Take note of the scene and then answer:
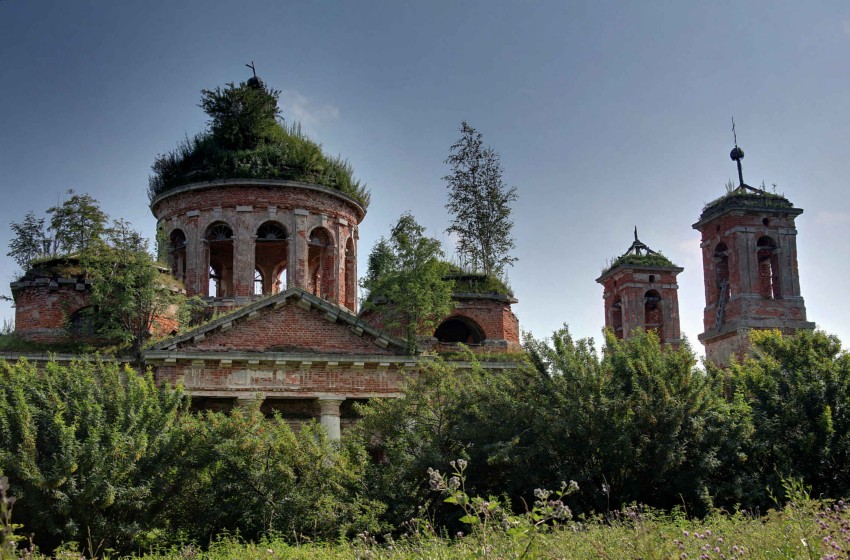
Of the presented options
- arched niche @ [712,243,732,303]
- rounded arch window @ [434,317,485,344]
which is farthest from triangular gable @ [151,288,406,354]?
arched niche @ [712,243,732,303]

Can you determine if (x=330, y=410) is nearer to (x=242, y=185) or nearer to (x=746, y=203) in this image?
(x=242, y=185)

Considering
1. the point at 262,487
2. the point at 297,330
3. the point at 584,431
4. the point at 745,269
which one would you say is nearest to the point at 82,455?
the point at 262,487

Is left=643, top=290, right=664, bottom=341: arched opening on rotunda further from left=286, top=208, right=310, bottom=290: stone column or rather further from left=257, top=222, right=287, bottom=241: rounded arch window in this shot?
left=257, top=222, right=287, bottom=241: rounded arch window

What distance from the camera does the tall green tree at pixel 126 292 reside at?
19.3 metres

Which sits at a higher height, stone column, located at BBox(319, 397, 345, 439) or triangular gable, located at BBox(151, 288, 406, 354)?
triangular gable, located at BBox(151, 288, 406, 354)

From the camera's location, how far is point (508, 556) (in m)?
6.27

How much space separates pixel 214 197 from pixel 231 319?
6.51 m

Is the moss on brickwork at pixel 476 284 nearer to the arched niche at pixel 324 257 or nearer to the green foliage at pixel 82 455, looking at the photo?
the arched niche at pixel 324 257

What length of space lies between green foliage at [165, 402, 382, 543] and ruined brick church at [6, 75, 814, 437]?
1.70m

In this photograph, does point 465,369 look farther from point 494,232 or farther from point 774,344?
point 494,232

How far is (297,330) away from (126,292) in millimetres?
3912

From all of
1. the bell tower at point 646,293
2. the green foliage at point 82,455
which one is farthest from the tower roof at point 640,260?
the green foliage at point 82,455

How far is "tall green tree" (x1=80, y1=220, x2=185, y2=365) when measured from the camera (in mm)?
19312

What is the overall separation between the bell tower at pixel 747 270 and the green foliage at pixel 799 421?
10.4 m
